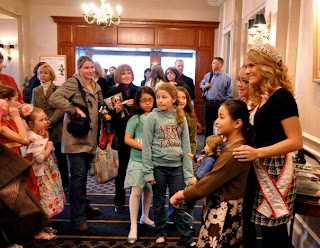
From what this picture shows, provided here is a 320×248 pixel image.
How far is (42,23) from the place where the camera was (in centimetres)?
904

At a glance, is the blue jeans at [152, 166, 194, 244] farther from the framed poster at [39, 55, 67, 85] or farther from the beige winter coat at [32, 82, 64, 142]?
the framed poster at [39, 55, 67, 85]

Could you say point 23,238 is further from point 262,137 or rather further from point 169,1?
point 169,1

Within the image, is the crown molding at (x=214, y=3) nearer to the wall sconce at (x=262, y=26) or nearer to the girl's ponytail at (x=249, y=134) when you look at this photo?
the wall sconce at (x=262, y=26)

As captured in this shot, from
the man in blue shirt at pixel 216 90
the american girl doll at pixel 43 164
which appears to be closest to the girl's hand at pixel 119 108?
the american girl doll at pixel 43 164

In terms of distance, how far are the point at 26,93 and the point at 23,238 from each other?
5.07 m

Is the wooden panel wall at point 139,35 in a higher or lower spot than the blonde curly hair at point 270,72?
higher

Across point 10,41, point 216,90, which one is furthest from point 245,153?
point 10,41

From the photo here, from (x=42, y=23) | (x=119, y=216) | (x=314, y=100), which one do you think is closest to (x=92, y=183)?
(x=119, y=216)

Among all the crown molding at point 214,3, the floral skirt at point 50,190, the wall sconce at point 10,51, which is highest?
the crown molding at point 214,3

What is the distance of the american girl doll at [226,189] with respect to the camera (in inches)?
72.2

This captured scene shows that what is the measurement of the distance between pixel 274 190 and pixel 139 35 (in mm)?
7906

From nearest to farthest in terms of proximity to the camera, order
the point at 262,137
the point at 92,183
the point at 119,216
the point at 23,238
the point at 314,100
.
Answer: the point at 23,238 < the point at 262,137 < the point at 314,100 < the point at 119,216 < the point at 92,183

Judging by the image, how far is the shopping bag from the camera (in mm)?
3104

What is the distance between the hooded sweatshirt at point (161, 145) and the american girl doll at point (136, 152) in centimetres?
27
